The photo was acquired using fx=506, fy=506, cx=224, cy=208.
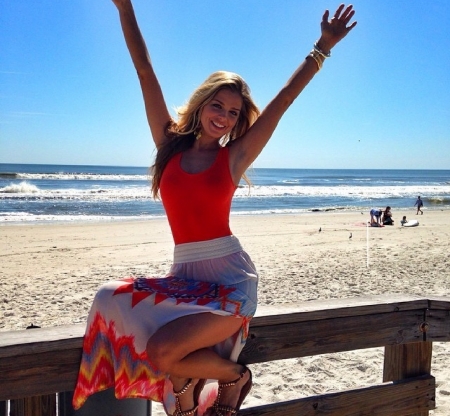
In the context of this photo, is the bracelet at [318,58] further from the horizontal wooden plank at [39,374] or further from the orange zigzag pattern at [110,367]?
the horizontal wooden plank at [39,374]

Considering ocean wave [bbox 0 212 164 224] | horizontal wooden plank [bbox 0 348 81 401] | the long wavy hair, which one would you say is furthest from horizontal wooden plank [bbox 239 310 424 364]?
ocean wave [bbox 0 212 164 224]

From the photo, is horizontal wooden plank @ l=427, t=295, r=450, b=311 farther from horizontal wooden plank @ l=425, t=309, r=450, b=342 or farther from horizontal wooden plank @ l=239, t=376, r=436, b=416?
horizontal wooden plank @ l=239, t=376, r=436, b=416

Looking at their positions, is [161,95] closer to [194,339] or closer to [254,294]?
[254,294]

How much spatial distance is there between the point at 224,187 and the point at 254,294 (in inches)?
16.4

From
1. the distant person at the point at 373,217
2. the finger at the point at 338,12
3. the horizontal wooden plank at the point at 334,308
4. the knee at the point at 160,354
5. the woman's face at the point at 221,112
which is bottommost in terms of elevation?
the distant person at the point at 373,217

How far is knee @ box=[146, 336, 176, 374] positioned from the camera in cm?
158

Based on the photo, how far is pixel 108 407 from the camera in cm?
181

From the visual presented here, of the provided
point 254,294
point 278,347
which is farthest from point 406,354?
point 254,294

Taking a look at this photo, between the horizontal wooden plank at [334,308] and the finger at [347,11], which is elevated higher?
the finger at [347,11]

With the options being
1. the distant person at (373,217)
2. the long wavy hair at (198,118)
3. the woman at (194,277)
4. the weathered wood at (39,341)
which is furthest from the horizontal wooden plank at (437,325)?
the distant person at (373,217)

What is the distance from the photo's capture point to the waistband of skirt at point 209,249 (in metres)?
1.91

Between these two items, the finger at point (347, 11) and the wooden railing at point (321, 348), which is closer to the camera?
the wooden railing at point (321, 348)

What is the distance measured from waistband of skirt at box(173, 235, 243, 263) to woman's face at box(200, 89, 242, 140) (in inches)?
18.5

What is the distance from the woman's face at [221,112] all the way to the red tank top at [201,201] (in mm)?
170
